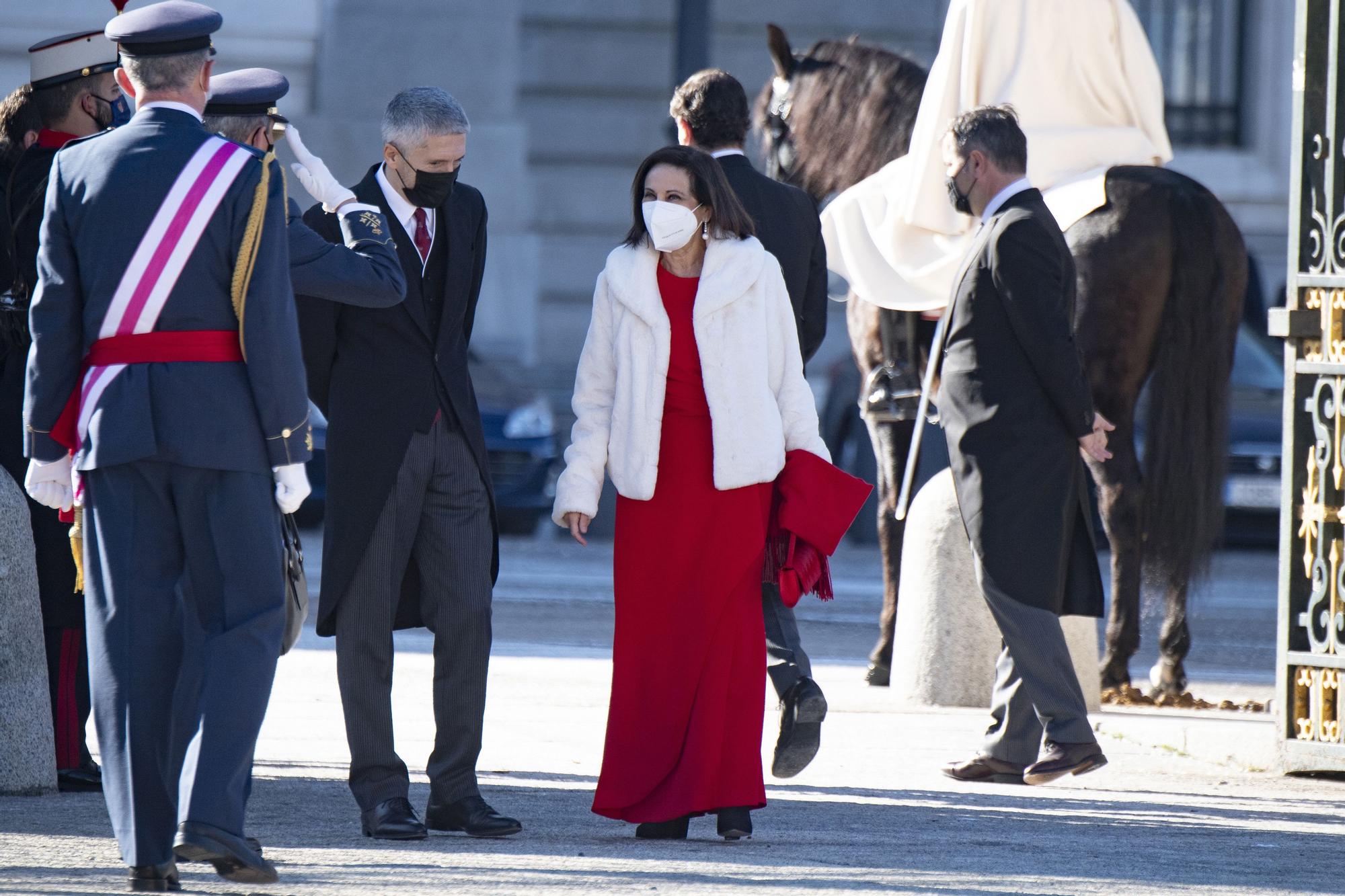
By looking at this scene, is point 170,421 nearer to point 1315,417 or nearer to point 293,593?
point 293,593

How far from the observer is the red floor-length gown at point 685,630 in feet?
17.4

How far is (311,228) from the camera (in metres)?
5.27

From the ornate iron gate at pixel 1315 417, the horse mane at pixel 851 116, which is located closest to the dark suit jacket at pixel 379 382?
the ornate iron gate at pixel 1315 417

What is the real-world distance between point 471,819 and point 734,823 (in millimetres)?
633

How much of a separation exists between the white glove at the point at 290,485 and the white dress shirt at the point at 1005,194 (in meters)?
2.45

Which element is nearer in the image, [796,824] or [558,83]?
[796,824]

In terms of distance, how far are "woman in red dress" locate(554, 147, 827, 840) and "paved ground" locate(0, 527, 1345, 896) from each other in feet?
0.72

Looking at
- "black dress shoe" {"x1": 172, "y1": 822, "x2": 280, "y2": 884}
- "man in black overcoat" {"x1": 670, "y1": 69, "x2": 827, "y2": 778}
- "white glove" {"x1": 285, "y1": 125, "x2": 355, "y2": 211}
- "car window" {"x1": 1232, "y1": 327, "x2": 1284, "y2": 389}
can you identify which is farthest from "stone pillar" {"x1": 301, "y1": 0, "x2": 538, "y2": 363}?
"black dress shoe" {"x1": 172, "y1": 822, "x2": 280, "y2": 884}

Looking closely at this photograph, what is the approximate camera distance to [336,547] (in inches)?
207

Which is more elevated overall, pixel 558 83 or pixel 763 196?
pixel 558 83

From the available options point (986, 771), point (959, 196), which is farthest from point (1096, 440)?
point (986, 771)

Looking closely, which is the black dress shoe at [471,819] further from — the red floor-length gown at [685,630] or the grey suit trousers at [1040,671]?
the grey suit trousers at [1040,671]

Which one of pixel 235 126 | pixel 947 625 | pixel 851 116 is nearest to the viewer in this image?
pixel 235 126

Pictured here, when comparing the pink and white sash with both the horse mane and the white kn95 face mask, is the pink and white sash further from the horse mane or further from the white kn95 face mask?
the horse mane
